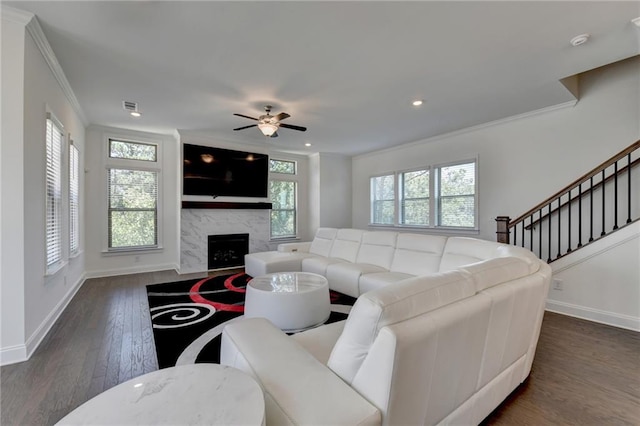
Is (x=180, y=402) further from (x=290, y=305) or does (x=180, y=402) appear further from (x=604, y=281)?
(x=604, y=281)

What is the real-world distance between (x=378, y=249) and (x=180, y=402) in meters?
3.51

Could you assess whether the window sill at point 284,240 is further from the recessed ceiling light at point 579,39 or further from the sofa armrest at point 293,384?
the recessed ceiling light at point 579,39

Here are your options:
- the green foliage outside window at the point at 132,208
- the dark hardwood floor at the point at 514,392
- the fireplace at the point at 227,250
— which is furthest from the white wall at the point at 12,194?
the fireplace at the point at 227,250

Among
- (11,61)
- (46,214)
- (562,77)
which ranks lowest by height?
(46,214)

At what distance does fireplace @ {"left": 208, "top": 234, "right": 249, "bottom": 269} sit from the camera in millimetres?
5801

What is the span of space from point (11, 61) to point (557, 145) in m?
6.20

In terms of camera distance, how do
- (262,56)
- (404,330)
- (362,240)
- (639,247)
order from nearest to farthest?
(404,330)
(262,56)
(639,247)
(362,240)

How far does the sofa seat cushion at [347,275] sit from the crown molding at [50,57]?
387cm

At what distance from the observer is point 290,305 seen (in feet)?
8.90

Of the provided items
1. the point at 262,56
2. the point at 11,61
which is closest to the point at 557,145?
the point at 262,56

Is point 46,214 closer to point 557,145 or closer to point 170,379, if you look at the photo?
point 170,379

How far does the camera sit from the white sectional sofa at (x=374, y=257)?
3258 mm

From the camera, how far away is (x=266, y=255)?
495 cm

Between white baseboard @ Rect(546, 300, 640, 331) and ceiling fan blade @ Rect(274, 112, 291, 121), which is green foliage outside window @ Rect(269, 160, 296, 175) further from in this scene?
white baseboard @ Rect(546, 300, 640, 331)
